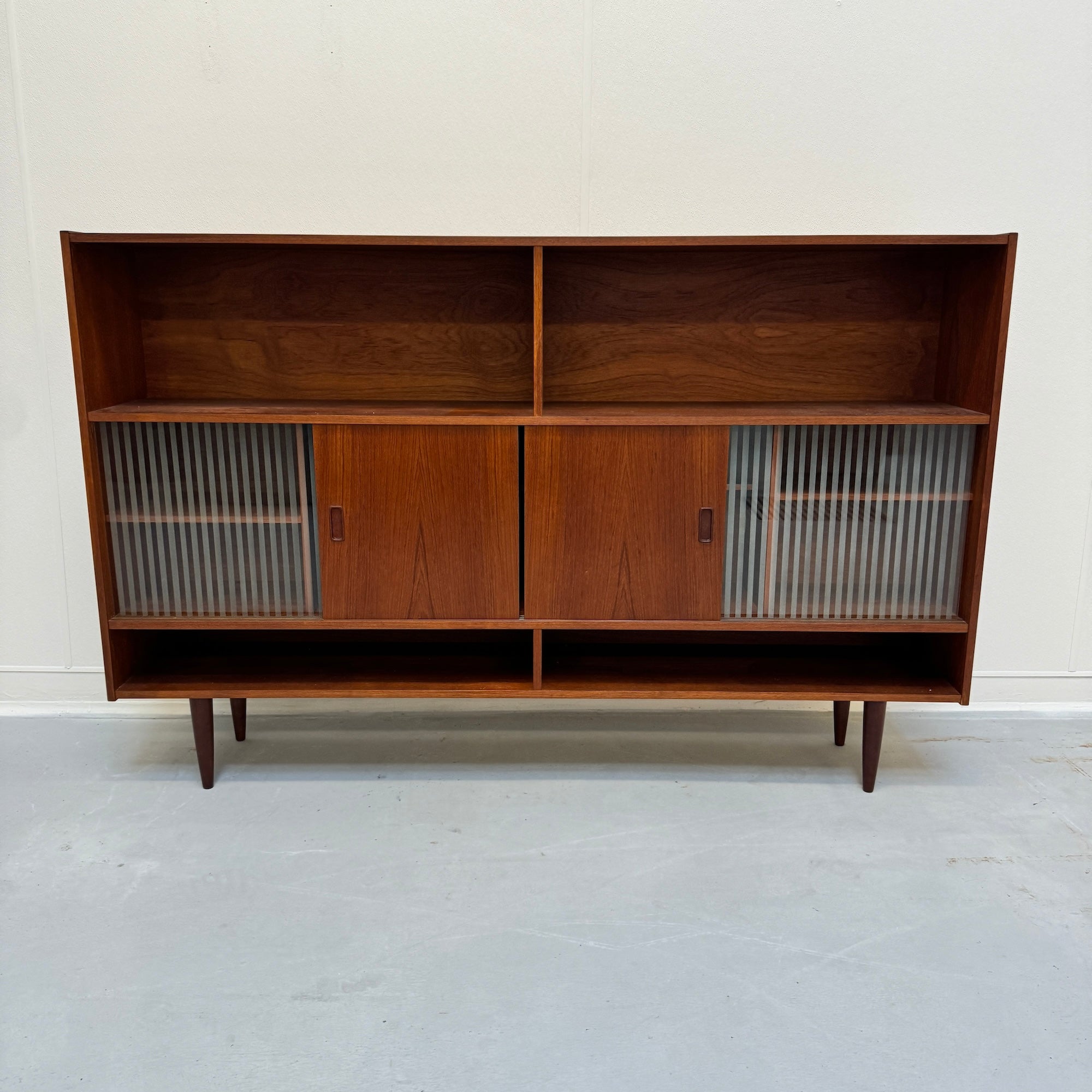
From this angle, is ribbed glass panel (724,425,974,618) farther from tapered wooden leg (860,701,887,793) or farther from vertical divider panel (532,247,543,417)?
vertical divider panel (532,247,543,417)

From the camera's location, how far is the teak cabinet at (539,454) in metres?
1.65

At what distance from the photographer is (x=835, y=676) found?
1.84 meters

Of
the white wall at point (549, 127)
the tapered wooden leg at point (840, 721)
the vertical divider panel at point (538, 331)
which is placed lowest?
the tapered wooden leg at point (840, 721)

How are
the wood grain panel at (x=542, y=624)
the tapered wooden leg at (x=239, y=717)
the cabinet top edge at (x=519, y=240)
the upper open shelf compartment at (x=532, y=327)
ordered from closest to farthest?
the cabinet top edge at (x=519, y=240) → the wood grain panel at (x=542, y=624) → the upper open shelf compartment at (x=532, y=327) → the tapered wooden leg at (x=239, y=717)

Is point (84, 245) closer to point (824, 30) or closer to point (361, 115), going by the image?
point (361, 115)

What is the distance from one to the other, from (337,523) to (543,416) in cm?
44

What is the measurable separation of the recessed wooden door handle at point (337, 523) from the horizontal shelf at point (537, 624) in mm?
170

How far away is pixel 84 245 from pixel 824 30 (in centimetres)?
158

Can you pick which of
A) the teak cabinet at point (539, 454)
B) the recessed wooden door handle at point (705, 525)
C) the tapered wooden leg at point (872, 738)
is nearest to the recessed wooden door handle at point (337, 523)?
the teak cabinet at point (539, 454)

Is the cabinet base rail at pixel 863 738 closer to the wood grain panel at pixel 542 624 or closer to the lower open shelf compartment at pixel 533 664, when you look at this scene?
the lower open shelf compartment at pixel 533 664

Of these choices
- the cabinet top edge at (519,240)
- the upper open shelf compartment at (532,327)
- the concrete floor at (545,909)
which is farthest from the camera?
the upper open shelf compartment at (532,327)

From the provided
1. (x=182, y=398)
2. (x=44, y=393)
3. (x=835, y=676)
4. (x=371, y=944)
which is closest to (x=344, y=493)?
(x=182, y=398)

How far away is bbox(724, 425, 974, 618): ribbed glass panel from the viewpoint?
1.66m

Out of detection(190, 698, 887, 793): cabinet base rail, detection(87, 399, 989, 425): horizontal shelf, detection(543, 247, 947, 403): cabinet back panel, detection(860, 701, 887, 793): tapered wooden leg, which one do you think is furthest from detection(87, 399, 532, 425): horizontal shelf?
detection(860, 701, 887, 793): tapered wooden leg
